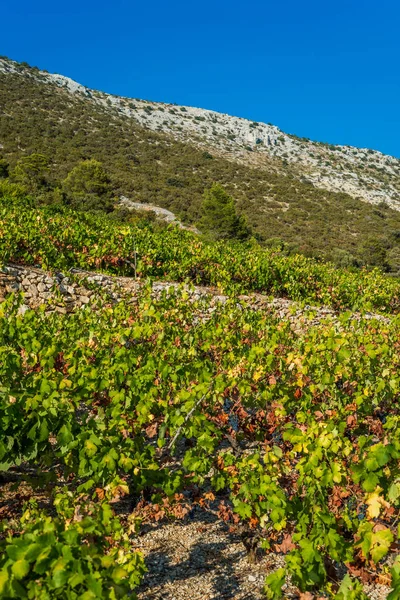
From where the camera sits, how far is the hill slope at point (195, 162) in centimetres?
4197

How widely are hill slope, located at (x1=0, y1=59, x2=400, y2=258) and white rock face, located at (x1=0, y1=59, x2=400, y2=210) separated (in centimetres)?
30

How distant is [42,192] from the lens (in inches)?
1163

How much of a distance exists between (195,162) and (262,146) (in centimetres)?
3094

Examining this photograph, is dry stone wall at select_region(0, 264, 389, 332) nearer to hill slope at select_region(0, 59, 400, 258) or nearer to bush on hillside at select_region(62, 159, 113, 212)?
bush on hillside at select_region(62, 159, 113, 212)

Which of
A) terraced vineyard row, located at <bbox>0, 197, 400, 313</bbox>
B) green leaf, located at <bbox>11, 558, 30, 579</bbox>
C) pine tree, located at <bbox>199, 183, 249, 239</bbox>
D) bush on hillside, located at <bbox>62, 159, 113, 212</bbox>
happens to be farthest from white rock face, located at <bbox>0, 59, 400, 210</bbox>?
green leaf, located at <bbox>11, 558, 30, 579</bbox>

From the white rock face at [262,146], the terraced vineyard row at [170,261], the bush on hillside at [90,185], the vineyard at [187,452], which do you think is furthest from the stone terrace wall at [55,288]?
the white rock face at [262,146]

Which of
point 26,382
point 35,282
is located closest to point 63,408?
point 26,382

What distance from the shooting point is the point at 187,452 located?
4.02 m

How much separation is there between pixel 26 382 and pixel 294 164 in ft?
261

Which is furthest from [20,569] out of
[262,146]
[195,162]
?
[262,146]

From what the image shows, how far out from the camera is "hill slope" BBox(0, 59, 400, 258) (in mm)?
41969

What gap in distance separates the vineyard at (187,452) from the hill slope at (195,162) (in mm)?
28065

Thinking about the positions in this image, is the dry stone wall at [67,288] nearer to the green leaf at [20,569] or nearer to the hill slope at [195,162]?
the green leaf at [20,569]

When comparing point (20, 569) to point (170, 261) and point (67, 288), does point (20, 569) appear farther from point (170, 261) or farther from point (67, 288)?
point (170, 261)
